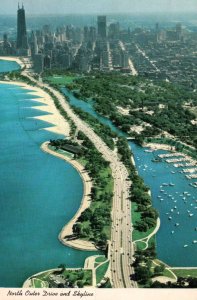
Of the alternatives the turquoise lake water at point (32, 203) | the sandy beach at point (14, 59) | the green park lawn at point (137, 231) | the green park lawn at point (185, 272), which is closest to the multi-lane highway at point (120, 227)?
the green park lawn at point (137, 231)

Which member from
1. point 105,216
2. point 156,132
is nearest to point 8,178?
point 105,216

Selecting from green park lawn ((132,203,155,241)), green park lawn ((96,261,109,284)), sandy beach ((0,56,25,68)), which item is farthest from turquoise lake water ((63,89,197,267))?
sandy beach ((0,56,25,68))

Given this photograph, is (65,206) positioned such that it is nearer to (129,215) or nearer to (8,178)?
(129,215)

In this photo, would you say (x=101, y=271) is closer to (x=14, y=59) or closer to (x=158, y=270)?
(x=158, y=270)

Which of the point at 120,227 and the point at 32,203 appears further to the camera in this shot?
the point at 32,203

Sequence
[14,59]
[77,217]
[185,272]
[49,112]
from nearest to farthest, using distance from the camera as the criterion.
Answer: [185,272] → [77,217] → [49,112] → [14,59]

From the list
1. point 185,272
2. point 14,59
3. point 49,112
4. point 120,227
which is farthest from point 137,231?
point 14,59
